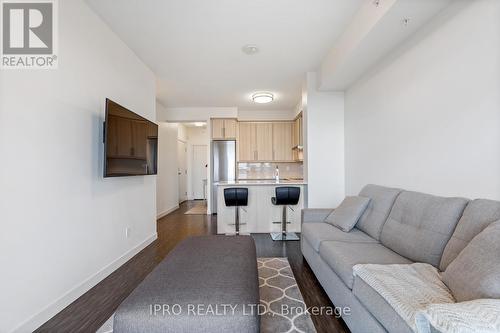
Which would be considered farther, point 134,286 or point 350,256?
point 134,286

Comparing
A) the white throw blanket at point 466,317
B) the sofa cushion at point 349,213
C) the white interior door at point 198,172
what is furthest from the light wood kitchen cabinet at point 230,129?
the white throw blanket at point 466,317

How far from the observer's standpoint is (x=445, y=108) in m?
1.81

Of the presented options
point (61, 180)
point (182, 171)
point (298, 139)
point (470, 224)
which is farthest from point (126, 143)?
point (182, 171)

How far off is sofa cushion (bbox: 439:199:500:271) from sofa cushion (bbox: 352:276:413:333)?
549 millimetres

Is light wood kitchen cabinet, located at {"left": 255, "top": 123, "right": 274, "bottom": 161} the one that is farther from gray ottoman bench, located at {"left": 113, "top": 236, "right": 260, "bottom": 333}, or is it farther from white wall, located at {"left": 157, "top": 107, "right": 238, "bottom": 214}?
gray ottoman bench, located at {"left": 113, "top": 236, "right": 260, "bottom": 333}

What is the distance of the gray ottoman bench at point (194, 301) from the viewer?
110 cm

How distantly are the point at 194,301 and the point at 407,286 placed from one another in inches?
45.2

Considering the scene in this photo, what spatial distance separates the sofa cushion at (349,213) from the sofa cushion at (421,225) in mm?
351

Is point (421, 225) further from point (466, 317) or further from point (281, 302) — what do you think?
point (281, 302)

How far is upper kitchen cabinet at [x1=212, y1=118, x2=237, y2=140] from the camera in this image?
587 centimetres

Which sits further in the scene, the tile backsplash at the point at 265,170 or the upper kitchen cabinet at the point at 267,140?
the tile backsplash at the point at 265,170

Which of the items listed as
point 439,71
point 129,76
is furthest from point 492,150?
point 129,76

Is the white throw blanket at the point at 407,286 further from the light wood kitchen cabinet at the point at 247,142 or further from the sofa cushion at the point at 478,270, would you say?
the light wood kitchen cabinet at the point at 247,142

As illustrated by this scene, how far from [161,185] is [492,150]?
5535 mm
